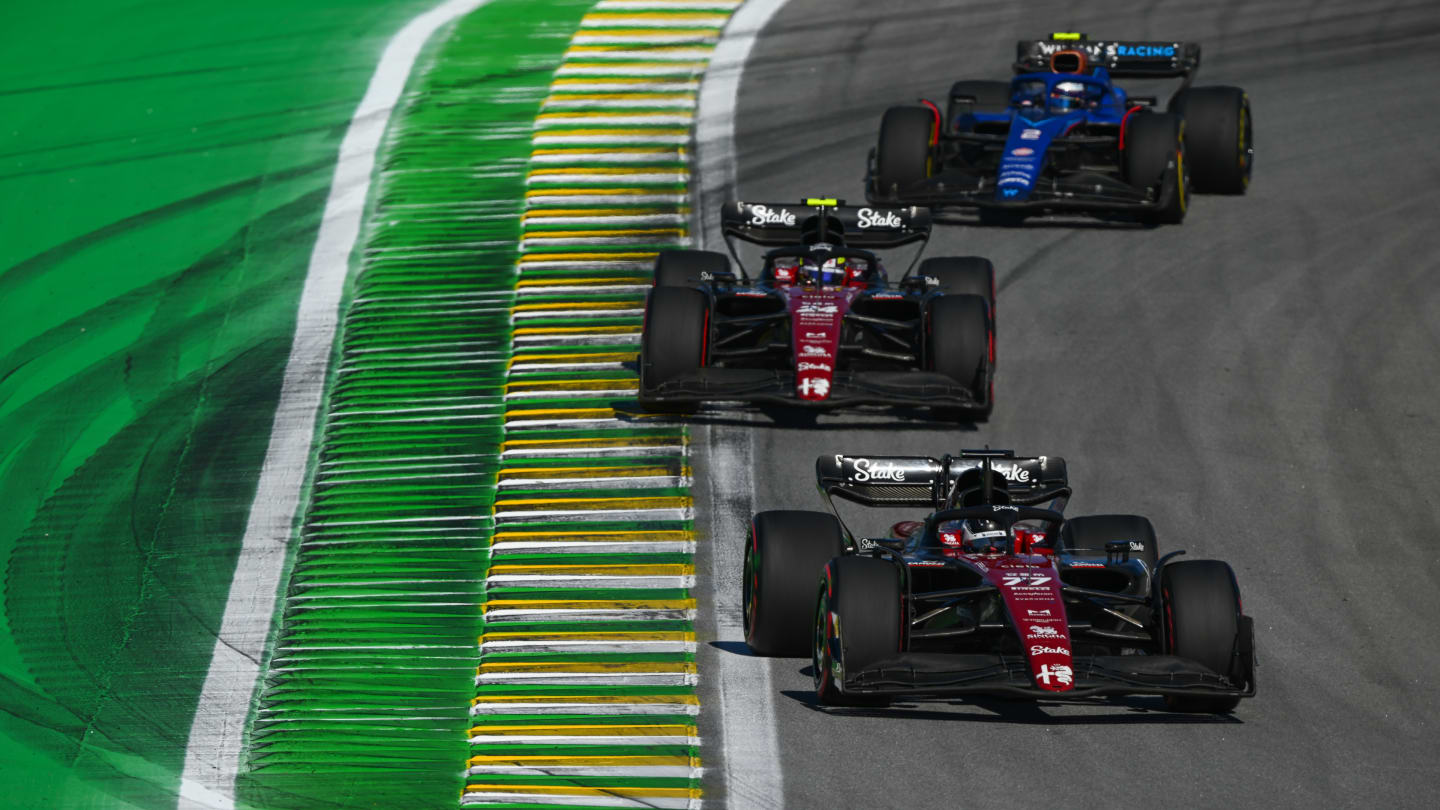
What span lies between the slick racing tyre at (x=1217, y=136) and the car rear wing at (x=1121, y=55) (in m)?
1.83

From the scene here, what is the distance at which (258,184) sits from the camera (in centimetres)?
2548

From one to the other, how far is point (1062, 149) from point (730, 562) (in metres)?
9.22

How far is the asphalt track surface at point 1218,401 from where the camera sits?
12984 millimetres

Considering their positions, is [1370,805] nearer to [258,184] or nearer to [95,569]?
[95,569]

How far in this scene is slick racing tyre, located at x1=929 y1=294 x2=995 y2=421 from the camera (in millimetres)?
18031

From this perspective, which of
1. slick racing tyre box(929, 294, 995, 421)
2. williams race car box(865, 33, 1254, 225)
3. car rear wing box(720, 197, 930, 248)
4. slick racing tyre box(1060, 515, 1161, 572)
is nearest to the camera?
slick racing tyre box(1060, 515, 1161, 572)

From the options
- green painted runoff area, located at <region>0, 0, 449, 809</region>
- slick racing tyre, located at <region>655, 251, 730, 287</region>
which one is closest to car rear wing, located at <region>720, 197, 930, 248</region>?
slick racing tyre, located at <region>655, 251, 730, 287</region>

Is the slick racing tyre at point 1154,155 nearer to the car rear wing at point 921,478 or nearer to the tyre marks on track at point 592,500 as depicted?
the tyre marks on track at point 592,500

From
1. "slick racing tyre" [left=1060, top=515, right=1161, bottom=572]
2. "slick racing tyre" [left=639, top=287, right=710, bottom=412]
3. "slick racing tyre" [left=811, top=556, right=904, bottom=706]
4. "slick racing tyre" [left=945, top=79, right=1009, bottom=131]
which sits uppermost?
"slick racing tyre" [left=945, top=79, right=1009, bottom=131]

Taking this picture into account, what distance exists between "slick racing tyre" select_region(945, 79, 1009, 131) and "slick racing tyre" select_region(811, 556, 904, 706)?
13789 mm

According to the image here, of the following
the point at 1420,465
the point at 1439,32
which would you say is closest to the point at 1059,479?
the point at 1420,465

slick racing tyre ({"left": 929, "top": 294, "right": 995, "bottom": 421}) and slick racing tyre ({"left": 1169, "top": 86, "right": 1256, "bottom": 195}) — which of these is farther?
slick racing tyre ({"left": 1169, "top": 86, "right": 1256, "bottom": 195})

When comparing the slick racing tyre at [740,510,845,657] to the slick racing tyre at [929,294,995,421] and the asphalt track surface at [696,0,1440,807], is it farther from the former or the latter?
the slick racing tyre at [929,294,995,421]

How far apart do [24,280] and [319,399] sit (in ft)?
16.5
